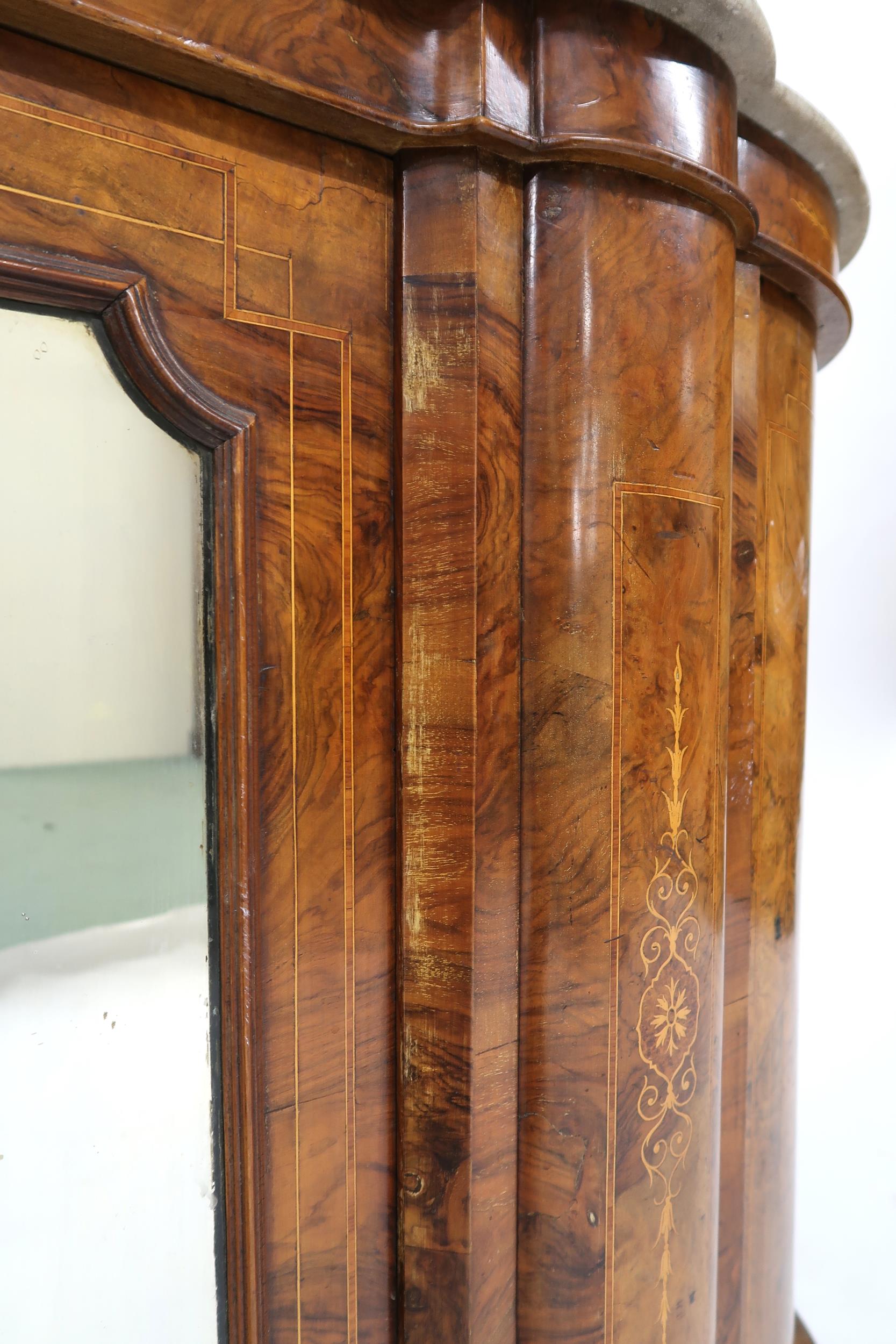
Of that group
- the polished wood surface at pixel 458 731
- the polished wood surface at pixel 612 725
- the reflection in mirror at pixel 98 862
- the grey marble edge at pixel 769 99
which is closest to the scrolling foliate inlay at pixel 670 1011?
the polished wood surface at pixel 612 725

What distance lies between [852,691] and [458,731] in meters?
1.28

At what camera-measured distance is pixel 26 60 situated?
0.62 meters

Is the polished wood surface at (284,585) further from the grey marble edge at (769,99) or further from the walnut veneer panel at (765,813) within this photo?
the walnut veneer panel at (765,813)

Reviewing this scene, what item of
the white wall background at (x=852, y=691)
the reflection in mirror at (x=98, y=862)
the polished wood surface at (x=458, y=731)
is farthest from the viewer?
the white wall background at (x=852, y=691)

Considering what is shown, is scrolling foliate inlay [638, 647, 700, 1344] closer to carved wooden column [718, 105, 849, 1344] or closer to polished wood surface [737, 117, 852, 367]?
carved wooden column [718, 105, 849, 1344]

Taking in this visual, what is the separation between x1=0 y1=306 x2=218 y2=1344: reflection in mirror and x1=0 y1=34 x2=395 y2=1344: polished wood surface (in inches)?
1.1

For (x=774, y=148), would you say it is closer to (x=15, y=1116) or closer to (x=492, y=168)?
(x=492, y=168)

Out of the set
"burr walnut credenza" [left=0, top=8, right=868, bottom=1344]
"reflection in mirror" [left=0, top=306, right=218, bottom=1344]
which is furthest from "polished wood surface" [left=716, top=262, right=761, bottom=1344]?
"reflection in mirror" [left=0, top=306, right=218, bottom=1344]

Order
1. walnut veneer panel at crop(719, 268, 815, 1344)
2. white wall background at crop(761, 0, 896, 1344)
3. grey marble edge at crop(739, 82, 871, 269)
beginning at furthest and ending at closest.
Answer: white wall background at crop(761, 0, 896, 1344), walnut veneer panel at crop(719, 268, 815, 1344), grey marble edge at crop(739, 82, 871, 269)

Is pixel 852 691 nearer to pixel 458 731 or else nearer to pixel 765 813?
pixel 765 813

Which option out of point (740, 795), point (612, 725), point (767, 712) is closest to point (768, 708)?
point (767, 712)

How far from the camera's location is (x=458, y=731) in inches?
31.2

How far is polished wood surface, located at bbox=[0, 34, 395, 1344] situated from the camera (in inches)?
26.4

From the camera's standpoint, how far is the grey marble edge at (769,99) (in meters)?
0.80
